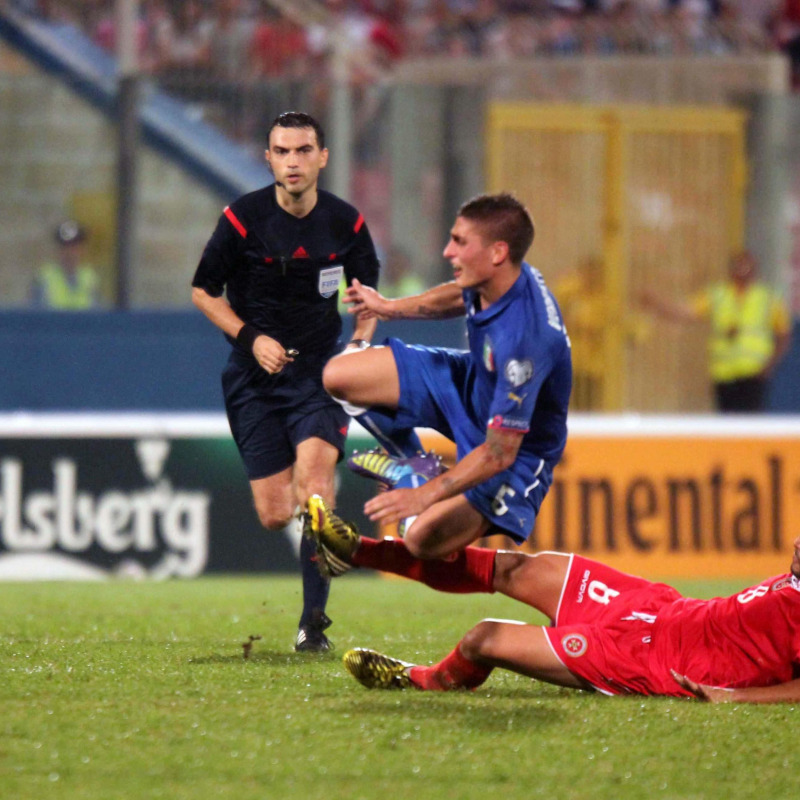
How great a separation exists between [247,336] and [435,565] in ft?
4.56

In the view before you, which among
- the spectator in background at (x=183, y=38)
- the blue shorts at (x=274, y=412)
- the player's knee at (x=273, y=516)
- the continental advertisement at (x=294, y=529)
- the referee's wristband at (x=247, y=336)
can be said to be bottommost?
the continental advertisement at (x=294, y=529)

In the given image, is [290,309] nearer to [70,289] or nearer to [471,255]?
[471,255]

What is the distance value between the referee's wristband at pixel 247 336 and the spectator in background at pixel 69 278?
6.66 meters

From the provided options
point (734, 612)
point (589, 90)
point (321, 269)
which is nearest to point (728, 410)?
point (589, 90)

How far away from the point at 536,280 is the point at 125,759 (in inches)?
85.4

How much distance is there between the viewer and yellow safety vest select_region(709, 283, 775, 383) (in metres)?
14.1

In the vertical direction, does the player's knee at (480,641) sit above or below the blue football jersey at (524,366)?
below

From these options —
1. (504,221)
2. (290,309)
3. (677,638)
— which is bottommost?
(677,638)

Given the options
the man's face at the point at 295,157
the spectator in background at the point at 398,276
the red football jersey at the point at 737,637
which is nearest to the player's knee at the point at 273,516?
the man's face at the point at 295,157

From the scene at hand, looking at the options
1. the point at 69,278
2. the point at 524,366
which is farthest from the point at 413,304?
the point at 69,278

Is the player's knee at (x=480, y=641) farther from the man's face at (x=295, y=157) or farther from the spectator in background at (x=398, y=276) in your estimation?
the spectator in background at (x=398, y=276)

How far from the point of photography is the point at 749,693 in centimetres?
510

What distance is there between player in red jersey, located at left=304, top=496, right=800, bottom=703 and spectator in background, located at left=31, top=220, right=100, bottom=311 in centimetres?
785

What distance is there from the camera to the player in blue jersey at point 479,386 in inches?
197
